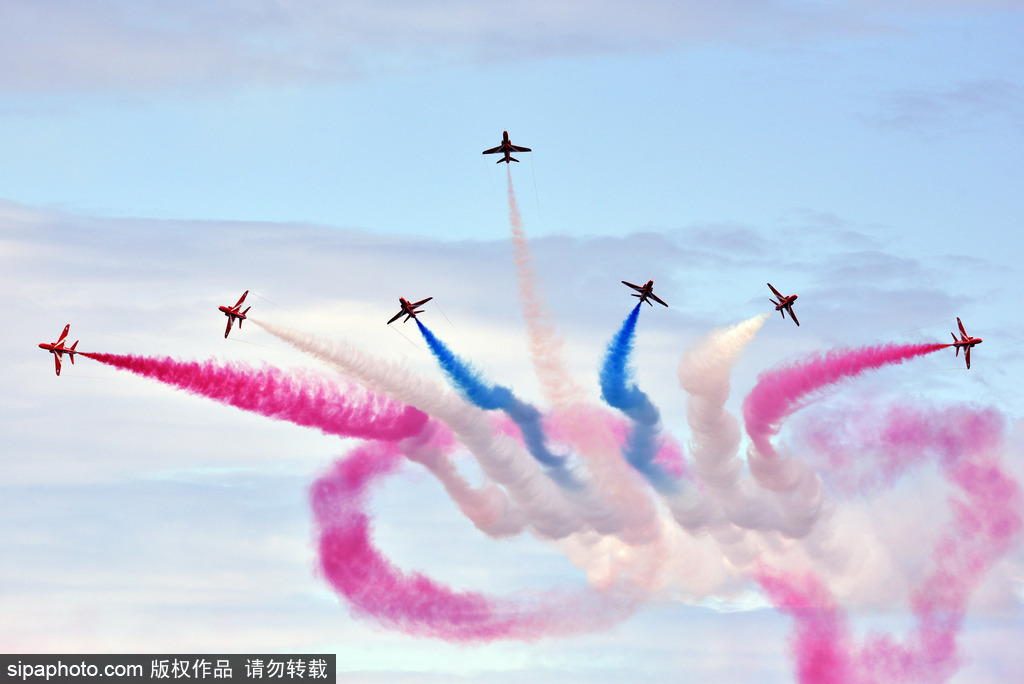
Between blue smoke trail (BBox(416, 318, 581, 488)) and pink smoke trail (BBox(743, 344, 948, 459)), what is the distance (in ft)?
43.0

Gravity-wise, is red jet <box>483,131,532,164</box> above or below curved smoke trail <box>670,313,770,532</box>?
above

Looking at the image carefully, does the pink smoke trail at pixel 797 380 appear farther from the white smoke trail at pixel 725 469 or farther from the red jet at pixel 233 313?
the red jet at pixel 233 313

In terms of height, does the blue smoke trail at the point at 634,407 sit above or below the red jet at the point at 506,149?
below

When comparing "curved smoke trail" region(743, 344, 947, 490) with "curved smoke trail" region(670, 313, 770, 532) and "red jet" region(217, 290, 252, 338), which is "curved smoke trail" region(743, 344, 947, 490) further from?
"red jet" region(217, 290, 252, 338)

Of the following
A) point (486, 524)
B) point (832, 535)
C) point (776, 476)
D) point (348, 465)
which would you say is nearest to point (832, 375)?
point (776, 476)

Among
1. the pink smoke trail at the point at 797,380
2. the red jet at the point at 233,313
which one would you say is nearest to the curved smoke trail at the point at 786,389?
the pink smoke trail at the point at 797,380

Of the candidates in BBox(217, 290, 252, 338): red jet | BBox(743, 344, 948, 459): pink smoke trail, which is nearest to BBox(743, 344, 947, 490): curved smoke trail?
BBox(743, 344, 948, 459): pink smoke trail

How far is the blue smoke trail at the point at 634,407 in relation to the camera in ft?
351

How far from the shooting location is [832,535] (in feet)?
392

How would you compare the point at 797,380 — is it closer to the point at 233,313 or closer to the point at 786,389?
the point at 786,389

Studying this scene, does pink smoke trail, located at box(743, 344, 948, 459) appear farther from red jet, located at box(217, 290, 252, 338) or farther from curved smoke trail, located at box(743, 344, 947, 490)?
red jet, located at box(217, 290, 252, 338)

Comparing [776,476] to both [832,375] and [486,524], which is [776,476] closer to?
[832,375]

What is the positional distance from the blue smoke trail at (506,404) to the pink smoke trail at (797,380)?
515 inches

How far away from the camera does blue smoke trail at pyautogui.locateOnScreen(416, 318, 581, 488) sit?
348 ft
